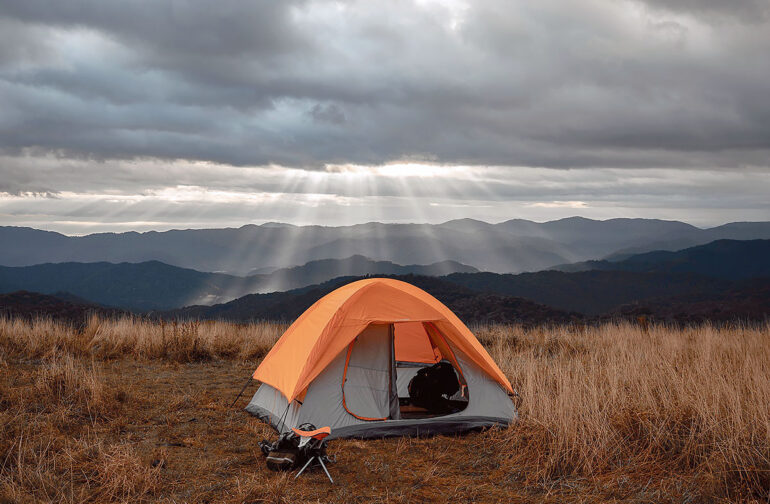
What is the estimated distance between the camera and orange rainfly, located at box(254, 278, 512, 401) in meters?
7.87

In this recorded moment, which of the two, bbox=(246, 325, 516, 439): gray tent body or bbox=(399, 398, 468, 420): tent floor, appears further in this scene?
bbox=(399, 398, 468, 420): tent floor

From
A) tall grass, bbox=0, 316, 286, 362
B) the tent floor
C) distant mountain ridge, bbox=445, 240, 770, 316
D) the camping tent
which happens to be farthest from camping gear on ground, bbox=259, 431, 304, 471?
distant mountain ridge, bbox=445, 240, 770, 316

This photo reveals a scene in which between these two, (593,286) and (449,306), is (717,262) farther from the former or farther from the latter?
(449,306)

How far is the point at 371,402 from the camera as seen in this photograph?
800 centimetres

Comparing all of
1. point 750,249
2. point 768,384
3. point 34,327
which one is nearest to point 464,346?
point 768,384

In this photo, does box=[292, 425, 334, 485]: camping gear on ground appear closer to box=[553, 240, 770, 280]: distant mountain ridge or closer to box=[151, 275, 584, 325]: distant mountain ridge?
box=[151, 275, 584, 325]: distant mountain ridge

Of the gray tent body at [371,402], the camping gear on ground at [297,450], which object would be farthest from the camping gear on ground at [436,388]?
the camping gear on ground at [297,450]

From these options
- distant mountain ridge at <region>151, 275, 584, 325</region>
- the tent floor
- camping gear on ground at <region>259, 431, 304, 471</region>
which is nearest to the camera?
camping gear on ground at <region>259, 431, 304, 471</region>

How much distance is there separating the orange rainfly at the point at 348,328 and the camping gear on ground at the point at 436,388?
0.65m

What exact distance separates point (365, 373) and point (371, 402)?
0.43 metres

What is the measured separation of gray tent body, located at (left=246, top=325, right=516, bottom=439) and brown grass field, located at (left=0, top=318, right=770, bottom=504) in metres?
0.24

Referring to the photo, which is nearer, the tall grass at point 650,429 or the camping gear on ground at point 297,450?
the tall grass at point 650,429

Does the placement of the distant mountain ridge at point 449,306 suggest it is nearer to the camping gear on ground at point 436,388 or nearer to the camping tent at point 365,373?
the camping gear on ground at point 436,388

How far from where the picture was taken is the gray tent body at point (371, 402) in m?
7.73
